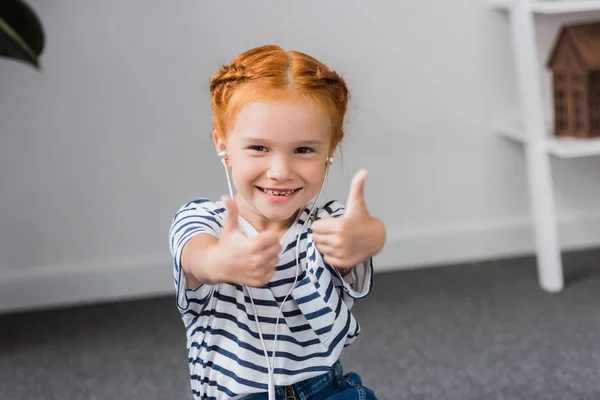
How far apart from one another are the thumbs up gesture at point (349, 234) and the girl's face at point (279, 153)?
8 cm

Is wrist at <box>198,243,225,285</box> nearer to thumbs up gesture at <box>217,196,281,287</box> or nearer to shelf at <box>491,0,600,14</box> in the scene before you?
thumbs up gesture at <box>217,196,281,287</box>

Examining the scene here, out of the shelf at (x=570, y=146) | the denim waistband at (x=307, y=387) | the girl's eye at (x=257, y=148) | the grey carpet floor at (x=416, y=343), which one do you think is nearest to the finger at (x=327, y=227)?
the girl's eye at (x=257, y=148)

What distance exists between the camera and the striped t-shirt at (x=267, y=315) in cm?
86

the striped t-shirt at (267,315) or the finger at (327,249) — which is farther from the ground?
the finger at (327,249)

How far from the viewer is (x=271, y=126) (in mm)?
812

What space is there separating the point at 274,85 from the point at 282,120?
0.04m

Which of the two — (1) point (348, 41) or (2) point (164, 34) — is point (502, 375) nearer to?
(1) point (348, 41)

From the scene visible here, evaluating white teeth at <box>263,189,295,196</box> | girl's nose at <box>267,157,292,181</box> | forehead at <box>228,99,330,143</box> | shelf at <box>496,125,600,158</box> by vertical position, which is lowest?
shelf at <box>496,125,600,158</box>

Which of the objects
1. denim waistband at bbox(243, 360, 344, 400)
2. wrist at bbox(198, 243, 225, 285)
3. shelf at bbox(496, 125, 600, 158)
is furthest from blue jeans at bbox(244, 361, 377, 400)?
shelf at bbox(496, 125, 600, 158)

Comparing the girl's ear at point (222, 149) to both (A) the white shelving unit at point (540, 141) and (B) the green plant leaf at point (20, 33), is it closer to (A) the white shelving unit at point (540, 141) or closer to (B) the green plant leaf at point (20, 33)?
(B) the green plant leaf at point (20, 33)

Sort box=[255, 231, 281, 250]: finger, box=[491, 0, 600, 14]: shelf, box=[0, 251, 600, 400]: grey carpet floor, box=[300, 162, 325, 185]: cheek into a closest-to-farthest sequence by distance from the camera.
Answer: box=[255, 231, 281, 250]: finger, box=[300, 162, 325, 185]: cheek, box=[0, 251, 600, 400]: grey carpet floor, box=[491, 0, 600, 14]: shelf

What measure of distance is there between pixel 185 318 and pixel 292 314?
13 centimetres

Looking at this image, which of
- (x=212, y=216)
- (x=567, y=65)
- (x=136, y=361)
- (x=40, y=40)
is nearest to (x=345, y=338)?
(x=212, y=216)

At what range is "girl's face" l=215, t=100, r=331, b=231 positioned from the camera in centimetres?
81
